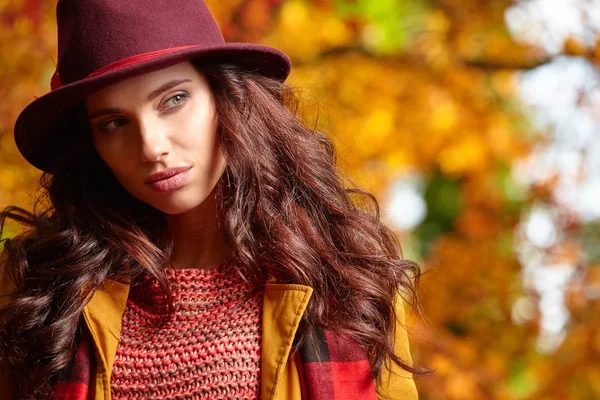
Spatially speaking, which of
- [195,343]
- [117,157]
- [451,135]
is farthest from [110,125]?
[451,135]

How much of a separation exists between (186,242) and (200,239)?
5 cm

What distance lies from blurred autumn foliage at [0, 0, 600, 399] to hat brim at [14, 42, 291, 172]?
1477mm

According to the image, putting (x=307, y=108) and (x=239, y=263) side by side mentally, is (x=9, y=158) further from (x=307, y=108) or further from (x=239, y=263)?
(x=239, y=263)

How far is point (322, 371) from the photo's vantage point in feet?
6.88

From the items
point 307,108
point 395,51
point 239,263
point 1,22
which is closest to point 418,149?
point 395,51

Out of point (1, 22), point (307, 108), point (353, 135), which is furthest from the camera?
point (353, 135)

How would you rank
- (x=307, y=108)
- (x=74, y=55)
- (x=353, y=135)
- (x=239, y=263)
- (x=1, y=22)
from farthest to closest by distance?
(x=353, y=135) < (x=1, y=22) < (x=307, y=108) < (x=239, y=263) < (x=74, y=55)

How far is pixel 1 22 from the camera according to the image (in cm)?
354

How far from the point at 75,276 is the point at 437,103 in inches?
111

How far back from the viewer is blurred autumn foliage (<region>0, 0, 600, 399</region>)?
4.28 m

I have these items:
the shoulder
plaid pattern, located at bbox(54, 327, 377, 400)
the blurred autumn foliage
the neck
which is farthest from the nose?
the blurred autumn foliage

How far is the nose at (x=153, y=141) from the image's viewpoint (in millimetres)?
1994

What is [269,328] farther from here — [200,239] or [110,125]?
[110,125]

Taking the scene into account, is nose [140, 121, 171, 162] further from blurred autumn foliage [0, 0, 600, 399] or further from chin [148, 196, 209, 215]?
blurred autumn foliage [0, 0, 600, 399]
